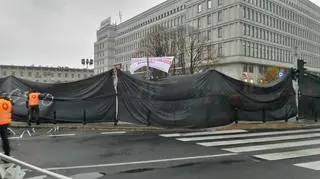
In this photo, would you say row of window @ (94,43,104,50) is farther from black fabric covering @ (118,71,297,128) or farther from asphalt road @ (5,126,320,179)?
asphalt road @ (5,126,320,179)

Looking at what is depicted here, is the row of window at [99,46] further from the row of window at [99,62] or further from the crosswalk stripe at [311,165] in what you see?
the crosswalk stripe at [311,165]

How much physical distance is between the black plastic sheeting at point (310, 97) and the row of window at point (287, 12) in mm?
79165

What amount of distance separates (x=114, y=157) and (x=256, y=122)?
976 centimetres

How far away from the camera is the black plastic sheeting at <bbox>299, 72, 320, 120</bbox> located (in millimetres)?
20172

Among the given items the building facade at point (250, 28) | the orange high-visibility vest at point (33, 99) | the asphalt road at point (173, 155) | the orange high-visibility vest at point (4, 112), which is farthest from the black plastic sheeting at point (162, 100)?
the building facade at point (250, 28)

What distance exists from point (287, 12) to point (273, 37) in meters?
10.8

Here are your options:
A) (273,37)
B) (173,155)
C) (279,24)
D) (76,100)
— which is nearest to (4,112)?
(173,155)

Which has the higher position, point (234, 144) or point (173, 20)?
point (173, 20)

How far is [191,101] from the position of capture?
16516 mm

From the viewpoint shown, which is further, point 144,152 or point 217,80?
point 217,80

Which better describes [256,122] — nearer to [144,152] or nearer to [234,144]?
[234,144]

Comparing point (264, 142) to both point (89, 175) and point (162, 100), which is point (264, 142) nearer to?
point (162, 100)

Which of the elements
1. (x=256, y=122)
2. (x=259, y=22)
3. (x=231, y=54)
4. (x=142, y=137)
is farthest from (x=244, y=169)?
(x=259, y=22)

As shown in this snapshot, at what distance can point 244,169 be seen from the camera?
332 inches
